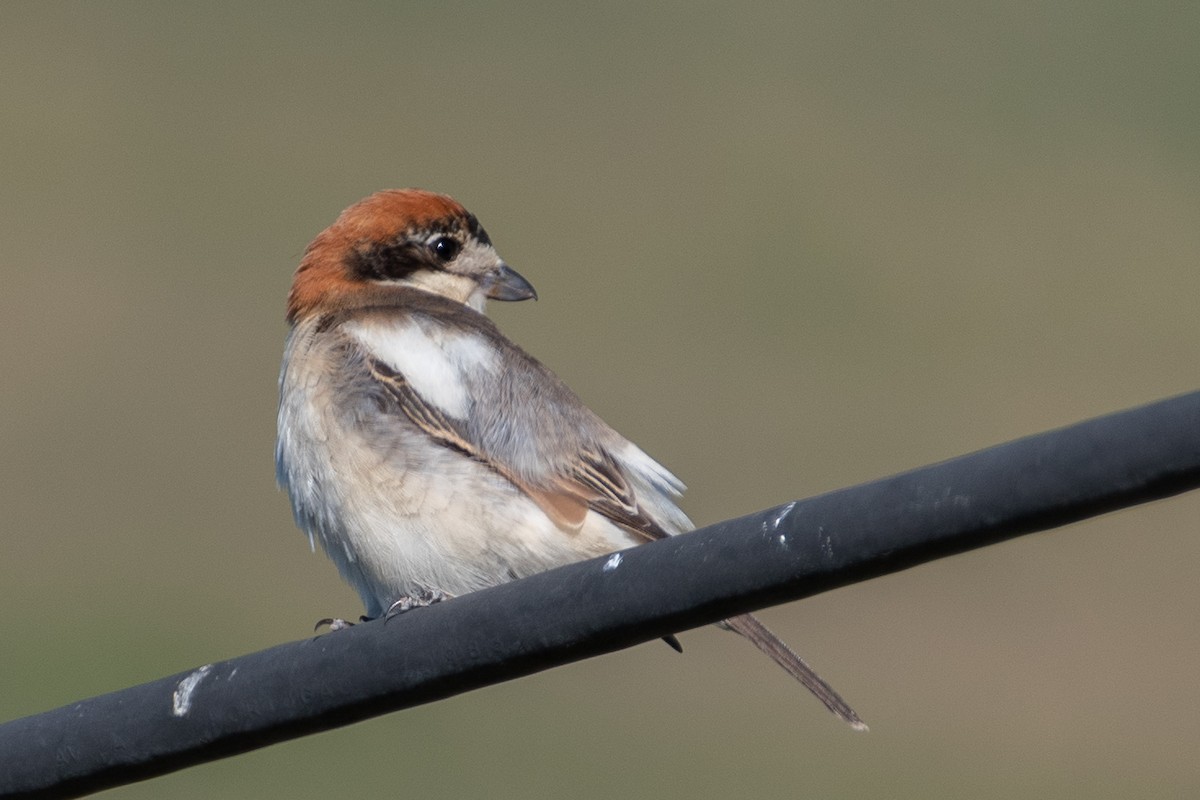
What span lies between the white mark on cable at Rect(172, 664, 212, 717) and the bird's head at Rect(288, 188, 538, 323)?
2739 millimetres

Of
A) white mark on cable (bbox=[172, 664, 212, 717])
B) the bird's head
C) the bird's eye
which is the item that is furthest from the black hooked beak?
white mark on cable (bbox=[172, 664, 212, 717])

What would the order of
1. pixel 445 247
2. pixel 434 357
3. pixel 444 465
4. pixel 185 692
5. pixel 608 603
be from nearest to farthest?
1. pixel 608 603
2. pixel 185 692
3. pixel 444 465
4. pixel 434 357
5. pixel 445 247

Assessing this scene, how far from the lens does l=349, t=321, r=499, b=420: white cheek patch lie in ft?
16.3

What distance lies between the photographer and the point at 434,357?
511cm

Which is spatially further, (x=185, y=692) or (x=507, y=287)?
(x=507, y=287)

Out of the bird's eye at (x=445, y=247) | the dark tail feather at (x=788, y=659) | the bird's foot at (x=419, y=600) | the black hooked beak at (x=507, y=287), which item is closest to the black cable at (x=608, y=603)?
the bird's foot at (x=419, y=600)

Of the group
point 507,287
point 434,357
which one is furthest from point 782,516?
point 507,287

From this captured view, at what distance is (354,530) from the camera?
15.5ft

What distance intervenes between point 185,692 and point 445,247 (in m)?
3.26

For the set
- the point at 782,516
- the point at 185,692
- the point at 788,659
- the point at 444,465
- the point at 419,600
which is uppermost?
the point at 782,516

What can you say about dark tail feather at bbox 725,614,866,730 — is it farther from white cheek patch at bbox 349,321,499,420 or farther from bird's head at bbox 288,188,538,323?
bird's head at bbox 288,188,538,323

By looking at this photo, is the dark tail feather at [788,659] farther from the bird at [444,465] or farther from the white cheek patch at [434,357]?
the white cheek patch at [434,357]

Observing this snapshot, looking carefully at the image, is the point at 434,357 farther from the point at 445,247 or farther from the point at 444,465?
the point at 445,247

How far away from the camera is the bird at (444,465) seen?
4.67 meters
